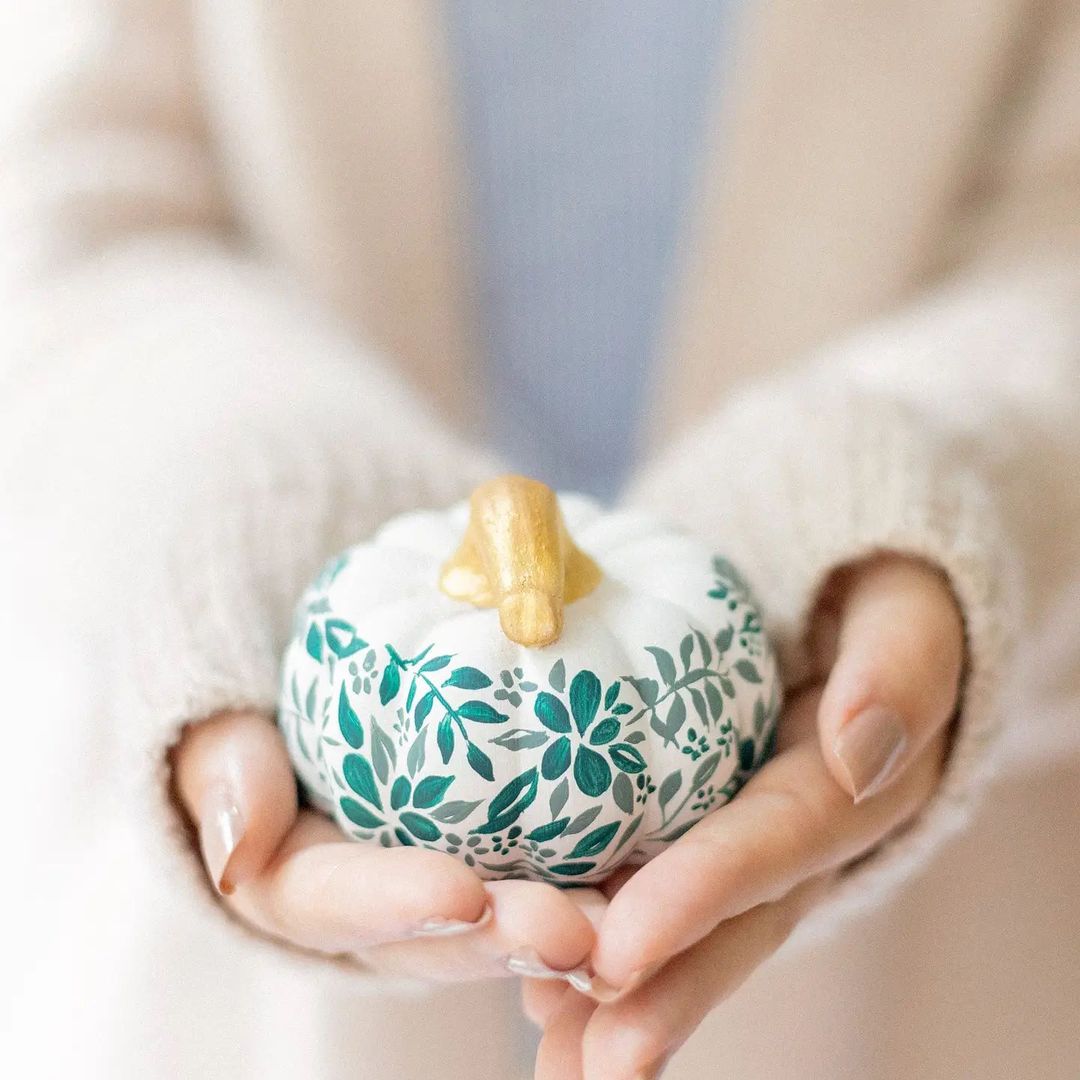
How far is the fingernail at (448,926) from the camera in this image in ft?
1.11

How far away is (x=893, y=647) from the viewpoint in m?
0.42

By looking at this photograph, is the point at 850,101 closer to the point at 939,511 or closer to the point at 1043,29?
the point at 1043,29

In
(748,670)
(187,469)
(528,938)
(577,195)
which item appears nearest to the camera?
(528,938)

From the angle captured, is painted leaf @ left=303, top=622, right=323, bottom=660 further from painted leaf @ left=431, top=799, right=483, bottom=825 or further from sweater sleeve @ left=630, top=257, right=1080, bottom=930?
sweater sleeve @ left=630, top=257, right=1080, bottom=930

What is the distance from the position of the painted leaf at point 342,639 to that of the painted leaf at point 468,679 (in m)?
0.04

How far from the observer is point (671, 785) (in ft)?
1.33

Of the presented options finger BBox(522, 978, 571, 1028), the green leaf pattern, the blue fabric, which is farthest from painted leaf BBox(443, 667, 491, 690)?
the blue fabric

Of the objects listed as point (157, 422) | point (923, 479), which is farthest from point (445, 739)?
point (157, 422)

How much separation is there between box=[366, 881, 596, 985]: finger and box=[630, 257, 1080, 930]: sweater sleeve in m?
0.18

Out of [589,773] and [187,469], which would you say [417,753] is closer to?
[589,773]

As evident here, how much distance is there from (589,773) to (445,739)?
0.05 m

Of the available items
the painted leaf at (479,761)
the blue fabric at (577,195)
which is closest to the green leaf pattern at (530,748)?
the painted leaf at (479,761)

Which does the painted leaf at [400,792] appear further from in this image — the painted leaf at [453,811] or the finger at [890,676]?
the finger at [890,676]

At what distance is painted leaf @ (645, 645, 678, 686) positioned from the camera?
41cm
